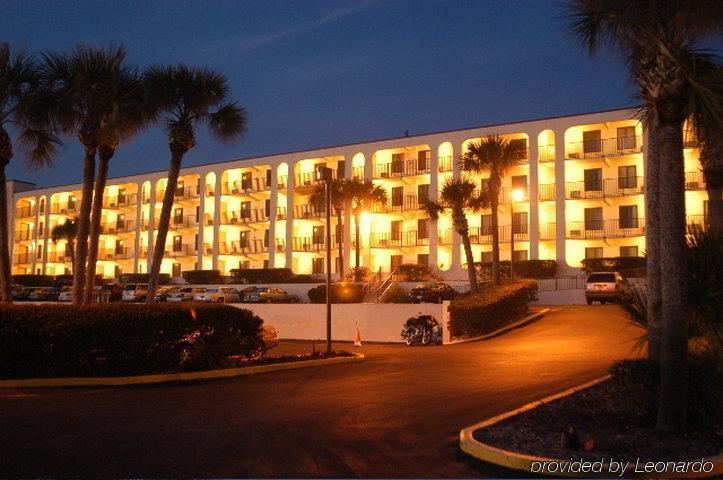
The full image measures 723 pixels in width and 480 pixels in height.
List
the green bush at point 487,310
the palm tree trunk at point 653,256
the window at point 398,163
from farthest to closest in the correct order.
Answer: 1. the window at point 398,163
2. the green bush at point 487,310
3. the palm tree trunk at point 653,256

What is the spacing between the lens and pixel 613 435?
9.02 m

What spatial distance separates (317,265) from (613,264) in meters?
22.9

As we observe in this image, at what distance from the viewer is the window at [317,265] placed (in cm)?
5725

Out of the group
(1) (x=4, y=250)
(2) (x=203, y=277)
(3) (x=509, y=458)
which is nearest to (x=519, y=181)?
(2) (x=203, y=277)

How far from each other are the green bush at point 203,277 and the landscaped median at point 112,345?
136ft

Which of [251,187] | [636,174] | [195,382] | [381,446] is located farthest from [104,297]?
[381,446]

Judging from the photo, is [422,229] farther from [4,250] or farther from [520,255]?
[4,250]

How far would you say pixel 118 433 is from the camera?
9773mm

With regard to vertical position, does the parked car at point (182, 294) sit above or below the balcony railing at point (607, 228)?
below

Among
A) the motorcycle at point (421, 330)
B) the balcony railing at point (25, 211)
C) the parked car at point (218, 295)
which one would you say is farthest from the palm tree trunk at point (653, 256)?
the balcony railing at point (25, 211)

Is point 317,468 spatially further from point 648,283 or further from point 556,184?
point 556,184

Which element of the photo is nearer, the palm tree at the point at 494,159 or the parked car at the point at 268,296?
the palm tree at the point at 494,159

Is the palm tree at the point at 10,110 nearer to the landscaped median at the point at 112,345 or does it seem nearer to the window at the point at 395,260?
the landscaped median at the point at 112,345

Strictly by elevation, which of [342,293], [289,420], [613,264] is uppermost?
[613,264]
